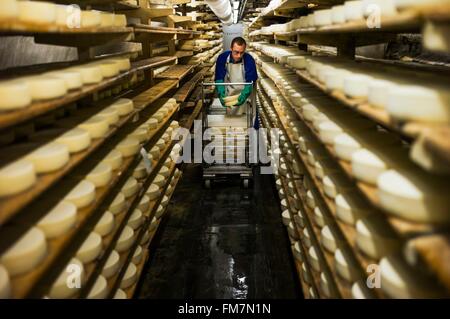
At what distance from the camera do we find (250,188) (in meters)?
5.06

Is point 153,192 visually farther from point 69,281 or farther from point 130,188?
point 69,281

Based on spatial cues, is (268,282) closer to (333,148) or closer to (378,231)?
(333,148)

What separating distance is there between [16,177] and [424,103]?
118cm

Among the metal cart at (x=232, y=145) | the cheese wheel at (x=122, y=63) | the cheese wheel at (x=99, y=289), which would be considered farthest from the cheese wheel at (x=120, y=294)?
the metal cart at (x=232, y=145)

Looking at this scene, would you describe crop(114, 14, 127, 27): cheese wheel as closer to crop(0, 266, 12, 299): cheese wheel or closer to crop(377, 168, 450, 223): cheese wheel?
crop(0, 266, 12, 299): cheese wheel

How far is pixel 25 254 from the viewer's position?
143cm

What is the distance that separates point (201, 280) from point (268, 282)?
1.54 feet

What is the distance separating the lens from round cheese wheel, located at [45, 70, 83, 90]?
1854 mm

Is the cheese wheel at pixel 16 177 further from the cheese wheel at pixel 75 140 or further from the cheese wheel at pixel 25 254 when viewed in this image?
the cheese wheel at pixel 75 140

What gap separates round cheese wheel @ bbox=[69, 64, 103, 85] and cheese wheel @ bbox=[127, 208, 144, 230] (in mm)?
969

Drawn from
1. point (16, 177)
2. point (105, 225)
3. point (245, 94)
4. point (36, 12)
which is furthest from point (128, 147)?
point (245, 94)

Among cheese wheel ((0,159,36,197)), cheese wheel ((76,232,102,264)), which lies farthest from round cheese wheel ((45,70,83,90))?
cheese wheel ((76,232,102,264))

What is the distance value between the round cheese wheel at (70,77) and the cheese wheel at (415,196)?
1.29 meters
